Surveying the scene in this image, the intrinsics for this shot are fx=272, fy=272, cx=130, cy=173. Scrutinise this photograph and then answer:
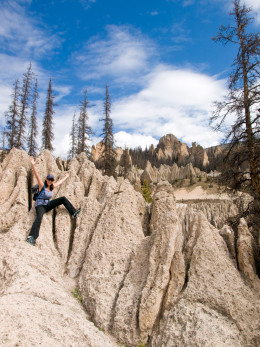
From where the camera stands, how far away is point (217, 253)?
249 inches

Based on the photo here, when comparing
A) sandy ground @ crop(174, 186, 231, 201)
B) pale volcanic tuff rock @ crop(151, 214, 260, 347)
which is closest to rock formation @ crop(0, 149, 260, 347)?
pale volcanic tuff rock @ crop(151, 214, 260, 347)

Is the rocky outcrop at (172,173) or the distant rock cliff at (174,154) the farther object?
the distant rock cliff at (174,154)

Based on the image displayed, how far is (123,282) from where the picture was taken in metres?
6.26

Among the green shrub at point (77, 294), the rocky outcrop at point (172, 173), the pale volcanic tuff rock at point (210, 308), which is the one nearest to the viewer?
the pale volcanic tuff rock at point (210, 308)

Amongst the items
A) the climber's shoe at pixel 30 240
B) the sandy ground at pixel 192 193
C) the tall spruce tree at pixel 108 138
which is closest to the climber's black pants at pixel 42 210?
the climber's shoe at pixel 30 240

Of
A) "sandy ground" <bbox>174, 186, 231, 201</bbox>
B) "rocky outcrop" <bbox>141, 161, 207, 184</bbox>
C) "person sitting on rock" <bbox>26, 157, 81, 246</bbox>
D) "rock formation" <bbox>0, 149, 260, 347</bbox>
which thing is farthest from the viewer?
"rocky outcrop" <bbox>141, 161, 207, 184</bbox>

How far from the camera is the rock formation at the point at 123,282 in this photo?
4969mm

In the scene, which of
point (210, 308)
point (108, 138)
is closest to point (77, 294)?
point (210, 308)

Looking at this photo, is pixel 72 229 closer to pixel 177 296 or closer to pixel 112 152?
pixel 177 296

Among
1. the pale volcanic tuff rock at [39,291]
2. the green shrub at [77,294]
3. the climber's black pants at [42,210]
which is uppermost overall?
the climber's black pants at [42,210]

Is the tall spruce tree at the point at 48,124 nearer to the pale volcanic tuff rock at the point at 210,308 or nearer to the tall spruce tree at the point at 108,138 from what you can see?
the tall spruce tree at the point at 108,138

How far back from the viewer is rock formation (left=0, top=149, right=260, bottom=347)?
4.97m

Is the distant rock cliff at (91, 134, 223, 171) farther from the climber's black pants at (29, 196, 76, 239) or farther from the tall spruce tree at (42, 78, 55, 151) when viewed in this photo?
the climber's black pants at (29, 196, 76, 239)

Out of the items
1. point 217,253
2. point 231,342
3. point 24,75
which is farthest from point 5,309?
point 24,75
